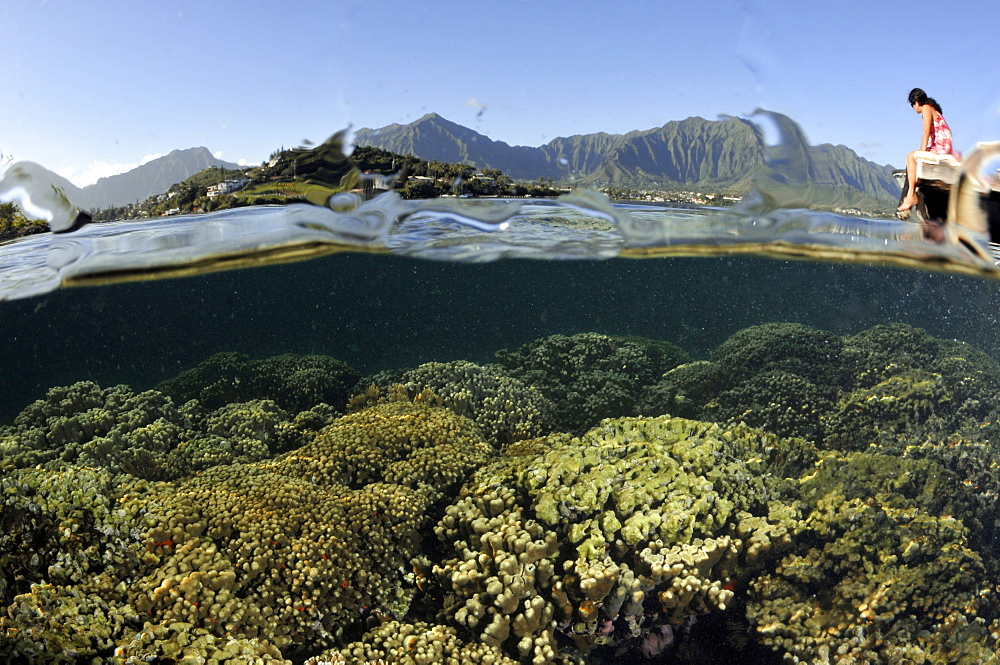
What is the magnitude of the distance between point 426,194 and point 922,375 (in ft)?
25.6

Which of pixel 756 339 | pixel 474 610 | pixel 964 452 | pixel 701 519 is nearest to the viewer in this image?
pixel 474 610

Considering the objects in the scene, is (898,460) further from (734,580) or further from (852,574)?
(734,580)

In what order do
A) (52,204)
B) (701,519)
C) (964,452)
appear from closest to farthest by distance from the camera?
1. (701,519)
2. (52,204)
3. (964,452)

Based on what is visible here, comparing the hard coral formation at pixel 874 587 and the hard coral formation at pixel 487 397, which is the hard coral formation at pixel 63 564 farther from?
the hard coral formation at pixel 874 587

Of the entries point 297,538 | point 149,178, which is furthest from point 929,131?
point 149,178

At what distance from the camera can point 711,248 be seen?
11469 mm

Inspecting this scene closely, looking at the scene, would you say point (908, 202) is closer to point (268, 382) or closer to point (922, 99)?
point (922, 99)

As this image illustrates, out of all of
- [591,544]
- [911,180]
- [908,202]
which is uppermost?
[911,180]

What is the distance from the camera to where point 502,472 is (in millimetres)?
5465

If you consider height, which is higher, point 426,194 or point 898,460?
point 426,194

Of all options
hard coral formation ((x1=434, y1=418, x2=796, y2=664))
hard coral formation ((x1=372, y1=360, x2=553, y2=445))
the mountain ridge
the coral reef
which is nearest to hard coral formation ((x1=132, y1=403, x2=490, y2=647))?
A: the coral reef

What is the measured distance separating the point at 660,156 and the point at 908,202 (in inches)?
122

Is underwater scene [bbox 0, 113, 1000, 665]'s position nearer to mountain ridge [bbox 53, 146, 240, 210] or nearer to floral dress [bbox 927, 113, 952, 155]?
mountain ridge [bbox 53, 146, 240, 210]

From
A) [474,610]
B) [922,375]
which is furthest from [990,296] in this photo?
[474,610]
